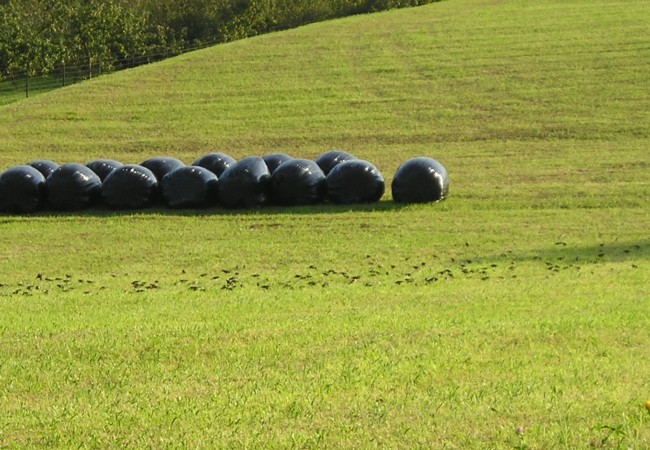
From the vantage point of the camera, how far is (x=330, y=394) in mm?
7613

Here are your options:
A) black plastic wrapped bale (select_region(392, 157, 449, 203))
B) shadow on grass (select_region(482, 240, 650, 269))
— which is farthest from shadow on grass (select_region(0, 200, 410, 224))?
shadow on grass (select_region(482, 240, 650, 269))

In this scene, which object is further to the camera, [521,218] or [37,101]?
[37,101]

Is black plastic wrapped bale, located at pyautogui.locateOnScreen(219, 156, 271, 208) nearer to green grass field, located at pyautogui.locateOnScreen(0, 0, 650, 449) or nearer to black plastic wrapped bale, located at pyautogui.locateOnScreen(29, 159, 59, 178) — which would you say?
green grass field, located at pyautogui.locateOnScreen(0, 0, 650, 449)

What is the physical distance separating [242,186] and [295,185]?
1287 millimetres

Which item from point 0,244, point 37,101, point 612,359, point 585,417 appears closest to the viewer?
point 585,417

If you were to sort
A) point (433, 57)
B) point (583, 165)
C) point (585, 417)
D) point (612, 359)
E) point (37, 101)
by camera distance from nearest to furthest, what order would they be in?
1. point (585, 417)
2. point (612, 359)
3. point (583, 165)
4. point (37, 101)
5. point (433, 57)

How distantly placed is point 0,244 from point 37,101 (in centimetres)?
2831

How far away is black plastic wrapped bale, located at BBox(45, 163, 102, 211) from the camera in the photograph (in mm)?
27031

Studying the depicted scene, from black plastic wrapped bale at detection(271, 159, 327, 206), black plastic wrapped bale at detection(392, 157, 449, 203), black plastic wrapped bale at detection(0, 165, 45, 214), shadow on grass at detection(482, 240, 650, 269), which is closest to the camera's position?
shadow on grass at detection(482, 240, 650, 269)

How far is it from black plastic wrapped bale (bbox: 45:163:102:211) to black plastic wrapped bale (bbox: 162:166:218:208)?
5.93 ft

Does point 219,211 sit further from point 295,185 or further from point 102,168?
point 102,168

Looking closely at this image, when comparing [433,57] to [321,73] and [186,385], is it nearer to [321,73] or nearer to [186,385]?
[321,73]

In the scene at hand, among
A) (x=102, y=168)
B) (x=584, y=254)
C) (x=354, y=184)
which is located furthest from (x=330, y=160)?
(x=584, y=254)

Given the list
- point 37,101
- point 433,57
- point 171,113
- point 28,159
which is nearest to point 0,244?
point 28,159
